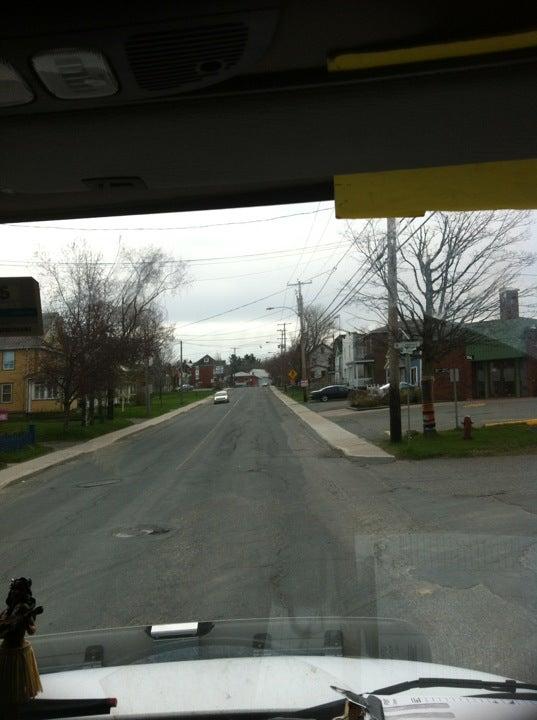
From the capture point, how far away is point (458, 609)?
555 centimetres

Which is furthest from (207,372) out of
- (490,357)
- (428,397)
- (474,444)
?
(474,444)

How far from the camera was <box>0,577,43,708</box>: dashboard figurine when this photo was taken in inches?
107

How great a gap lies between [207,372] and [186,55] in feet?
303

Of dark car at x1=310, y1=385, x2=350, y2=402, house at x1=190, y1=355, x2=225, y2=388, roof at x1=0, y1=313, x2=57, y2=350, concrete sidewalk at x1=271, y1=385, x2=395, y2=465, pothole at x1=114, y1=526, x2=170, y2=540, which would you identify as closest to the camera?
roof at x1=0, y1=313, x2=57, y2=350

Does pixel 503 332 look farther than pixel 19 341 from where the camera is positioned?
Yes

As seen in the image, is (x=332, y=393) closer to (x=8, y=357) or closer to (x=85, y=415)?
(x=85, y=415)

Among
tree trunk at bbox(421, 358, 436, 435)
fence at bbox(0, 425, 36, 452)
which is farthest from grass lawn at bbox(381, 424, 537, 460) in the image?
fence at bbox(0, 425, 36, 452)

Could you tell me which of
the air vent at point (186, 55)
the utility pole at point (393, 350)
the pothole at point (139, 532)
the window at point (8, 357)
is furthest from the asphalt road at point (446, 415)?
the air vent at point (186, 55)

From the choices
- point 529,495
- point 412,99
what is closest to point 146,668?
point 412,99

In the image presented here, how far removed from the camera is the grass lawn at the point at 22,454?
20.8 meters

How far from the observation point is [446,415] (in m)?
29.0

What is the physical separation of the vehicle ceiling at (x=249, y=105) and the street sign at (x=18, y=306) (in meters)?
0.66

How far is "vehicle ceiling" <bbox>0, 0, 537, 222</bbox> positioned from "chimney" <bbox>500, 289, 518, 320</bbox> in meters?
10.5

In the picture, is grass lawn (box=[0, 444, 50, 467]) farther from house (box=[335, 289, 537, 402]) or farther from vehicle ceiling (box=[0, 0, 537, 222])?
vehicle ceiling (box=[0, 0, 537, 222])
